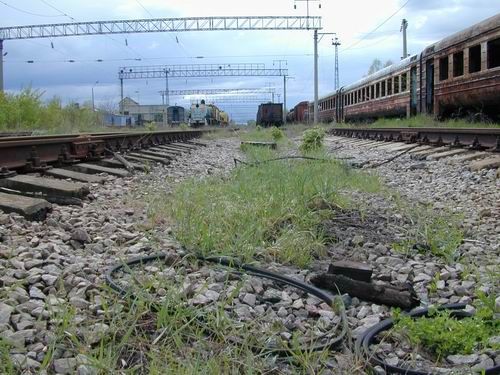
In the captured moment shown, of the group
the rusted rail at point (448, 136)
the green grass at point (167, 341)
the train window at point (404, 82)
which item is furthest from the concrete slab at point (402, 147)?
the green grass at point (167, 341)

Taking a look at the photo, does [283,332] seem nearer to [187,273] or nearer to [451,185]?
[187,273]

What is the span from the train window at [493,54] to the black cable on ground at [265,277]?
34.7 feet

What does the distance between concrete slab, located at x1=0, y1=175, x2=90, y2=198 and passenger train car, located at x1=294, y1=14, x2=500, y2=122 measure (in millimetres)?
9375

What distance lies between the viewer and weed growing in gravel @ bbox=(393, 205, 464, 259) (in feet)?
14.2

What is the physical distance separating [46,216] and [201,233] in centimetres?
148

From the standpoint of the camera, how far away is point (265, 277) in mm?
3475

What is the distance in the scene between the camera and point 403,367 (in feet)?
8.00

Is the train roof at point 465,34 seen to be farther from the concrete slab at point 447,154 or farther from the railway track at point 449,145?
the concrete slab at point 447,154

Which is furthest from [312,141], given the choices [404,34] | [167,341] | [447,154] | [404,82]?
[404,34]

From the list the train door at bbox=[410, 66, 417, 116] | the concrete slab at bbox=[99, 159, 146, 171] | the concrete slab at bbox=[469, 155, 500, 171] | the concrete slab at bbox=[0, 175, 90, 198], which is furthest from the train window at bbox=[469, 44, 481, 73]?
the concrete slab at bbox=[0, 175, 90, 198]

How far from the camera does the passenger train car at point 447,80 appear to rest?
40.1 feet

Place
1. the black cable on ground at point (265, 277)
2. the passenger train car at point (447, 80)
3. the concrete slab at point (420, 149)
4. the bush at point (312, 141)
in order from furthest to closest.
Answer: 1. the bush at point (312, 141)
2. the passenger train car at point (447, 80)
3. the concrete slab at point (420, 149)
4. the black cable on ground at point (265, 277)

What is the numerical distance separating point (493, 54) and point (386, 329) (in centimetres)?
1113

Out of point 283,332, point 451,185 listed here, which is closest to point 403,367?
point 283,332
